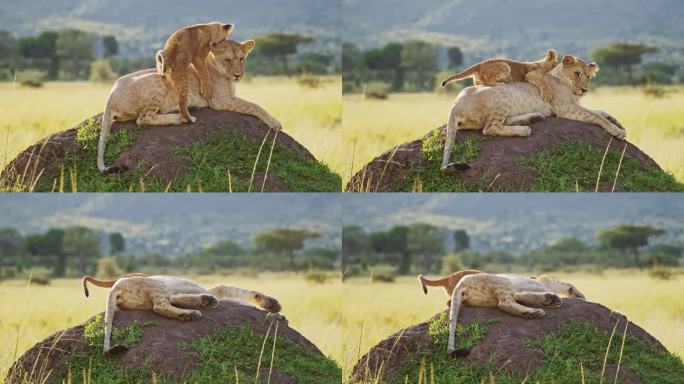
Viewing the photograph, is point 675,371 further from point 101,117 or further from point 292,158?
point 101,117

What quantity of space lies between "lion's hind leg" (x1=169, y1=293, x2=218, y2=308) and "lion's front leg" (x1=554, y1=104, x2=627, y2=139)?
3.18 metres

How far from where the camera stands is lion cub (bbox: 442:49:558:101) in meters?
10.5

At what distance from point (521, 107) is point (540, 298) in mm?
1669

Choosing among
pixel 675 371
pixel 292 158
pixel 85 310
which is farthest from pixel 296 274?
pixel 675 371

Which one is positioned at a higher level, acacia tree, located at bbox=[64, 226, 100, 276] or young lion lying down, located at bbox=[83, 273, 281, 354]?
young lion lying down, located at bbox=[83, 273, 281, 354]

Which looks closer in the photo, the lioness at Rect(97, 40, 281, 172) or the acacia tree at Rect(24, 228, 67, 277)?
the lioness at Rect(97, 40, 281, 172)

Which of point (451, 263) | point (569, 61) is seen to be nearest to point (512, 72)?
point (569, 61)

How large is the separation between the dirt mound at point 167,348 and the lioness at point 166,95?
1.38 m

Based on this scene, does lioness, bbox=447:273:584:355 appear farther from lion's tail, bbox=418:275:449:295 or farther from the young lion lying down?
the young lion lying down

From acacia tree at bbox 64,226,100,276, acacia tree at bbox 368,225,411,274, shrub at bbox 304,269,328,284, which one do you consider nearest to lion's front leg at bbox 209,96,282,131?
shrub at bbox 304,269,328,284

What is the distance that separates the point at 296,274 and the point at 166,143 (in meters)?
15.2

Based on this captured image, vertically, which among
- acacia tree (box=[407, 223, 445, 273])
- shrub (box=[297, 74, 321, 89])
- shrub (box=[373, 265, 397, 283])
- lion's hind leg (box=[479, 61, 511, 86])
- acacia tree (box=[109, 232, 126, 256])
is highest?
lion's hind leg (box=[479, 61, 511, 86])

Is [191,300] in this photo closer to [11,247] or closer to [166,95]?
[166,95]

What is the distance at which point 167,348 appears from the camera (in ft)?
29.9
